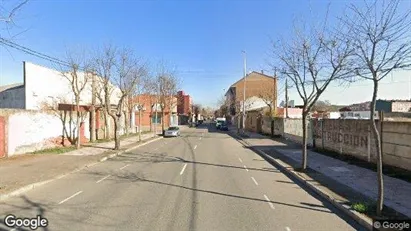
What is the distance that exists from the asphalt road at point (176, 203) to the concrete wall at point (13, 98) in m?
20.1

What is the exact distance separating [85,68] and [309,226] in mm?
24603

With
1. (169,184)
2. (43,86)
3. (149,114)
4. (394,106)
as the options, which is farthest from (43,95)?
(394,106)

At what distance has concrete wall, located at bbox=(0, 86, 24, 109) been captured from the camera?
3168cm

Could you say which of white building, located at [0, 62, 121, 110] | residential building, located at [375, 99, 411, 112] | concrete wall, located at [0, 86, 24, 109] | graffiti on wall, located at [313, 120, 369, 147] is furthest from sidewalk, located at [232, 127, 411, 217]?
residential building, located at [375, 99, 411, 112]

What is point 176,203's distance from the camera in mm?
9234

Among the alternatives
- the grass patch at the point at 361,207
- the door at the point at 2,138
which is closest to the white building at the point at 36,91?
the door at the point at 2,138

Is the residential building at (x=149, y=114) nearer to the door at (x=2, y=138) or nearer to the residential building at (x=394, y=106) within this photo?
the door at (x=2, y=138)

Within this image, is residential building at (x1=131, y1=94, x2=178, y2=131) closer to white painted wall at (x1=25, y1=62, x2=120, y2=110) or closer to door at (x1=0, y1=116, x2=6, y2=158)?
white painted wall at (x1=25, y1=62, x2=120, y2=110)

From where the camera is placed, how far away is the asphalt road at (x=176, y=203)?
7.47 meters

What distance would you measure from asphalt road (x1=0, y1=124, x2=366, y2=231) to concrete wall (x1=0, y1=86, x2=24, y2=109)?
20.1 m

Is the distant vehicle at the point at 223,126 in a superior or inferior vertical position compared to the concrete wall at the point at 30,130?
inferior

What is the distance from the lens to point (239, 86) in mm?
103625

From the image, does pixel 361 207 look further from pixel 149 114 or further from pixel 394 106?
pixel 149 114

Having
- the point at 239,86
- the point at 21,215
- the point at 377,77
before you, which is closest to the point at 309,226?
the point at 377,77
